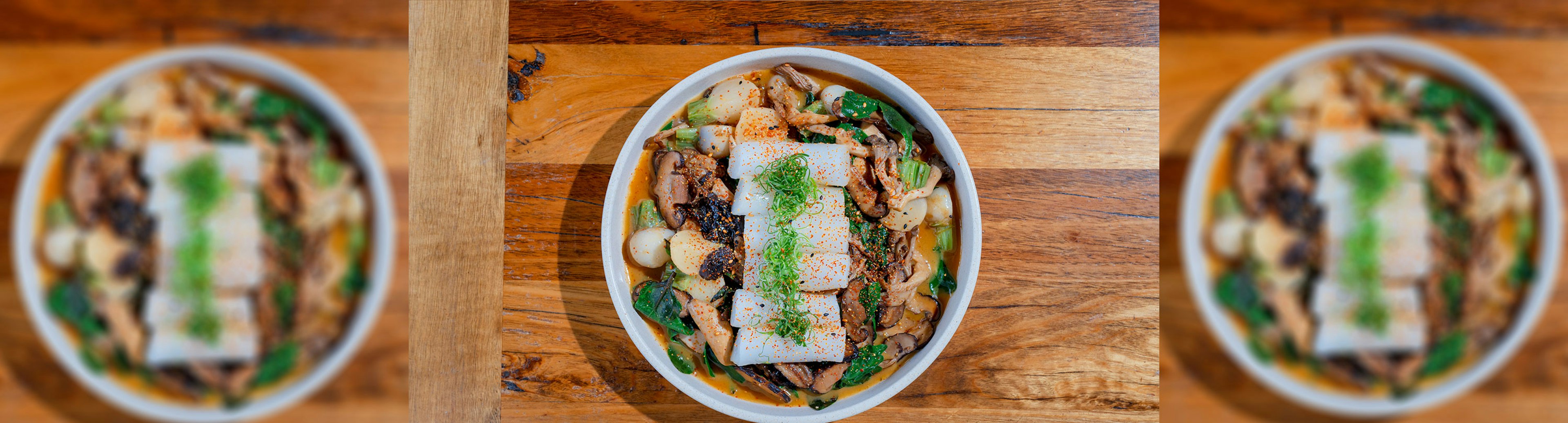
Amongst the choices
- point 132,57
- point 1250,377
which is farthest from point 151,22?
point 1250,377

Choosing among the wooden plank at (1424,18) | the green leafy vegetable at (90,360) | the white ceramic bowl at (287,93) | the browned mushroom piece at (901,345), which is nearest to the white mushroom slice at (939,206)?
the browned mushroom piece at (901,345)

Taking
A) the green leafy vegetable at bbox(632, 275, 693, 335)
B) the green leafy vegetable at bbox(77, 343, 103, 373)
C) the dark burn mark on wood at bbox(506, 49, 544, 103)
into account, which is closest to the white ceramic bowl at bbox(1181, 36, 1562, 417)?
the green leafy vegetable at bbox(632, 275, 693, 335)

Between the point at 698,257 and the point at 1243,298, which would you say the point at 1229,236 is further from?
the point at 698,257

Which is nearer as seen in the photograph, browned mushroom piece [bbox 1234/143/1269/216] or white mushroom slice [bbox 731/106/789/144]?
browned mushroom piece [bbox 1234/143/1269/216]

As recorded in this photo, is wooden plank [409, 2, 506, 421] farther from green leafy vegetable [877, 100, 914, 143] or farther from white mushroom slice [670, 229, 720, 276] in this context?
green leafy vegetable [877, 100, 914, 143]

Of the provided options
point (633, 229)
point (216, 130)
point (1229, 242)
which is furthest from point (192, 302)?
point (1229, 242)

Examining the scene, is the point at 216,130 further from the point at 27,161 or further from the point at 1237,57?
the point at 1237,57

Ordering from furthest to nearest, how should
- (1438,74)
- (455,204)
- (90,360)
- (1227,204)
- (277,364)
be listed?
(455,204), (277,364), (90,360), (1227,204), (1438,74)
